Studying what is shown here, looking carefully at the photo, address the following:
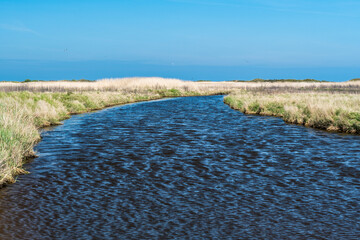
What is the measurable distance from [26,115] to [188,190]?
12.8 m

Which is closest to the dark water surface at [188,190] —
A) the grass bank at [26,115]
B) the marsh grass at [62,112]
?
the grass bank at [26,115]

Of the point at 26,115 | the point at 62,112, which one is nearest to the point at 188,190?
the point at 26,115

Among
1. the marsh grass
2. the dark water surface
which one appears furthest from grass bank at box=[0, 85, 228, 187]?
the dark water surface

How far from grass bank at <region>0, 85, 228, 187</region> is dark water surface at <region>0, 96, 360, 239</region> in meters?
0.50

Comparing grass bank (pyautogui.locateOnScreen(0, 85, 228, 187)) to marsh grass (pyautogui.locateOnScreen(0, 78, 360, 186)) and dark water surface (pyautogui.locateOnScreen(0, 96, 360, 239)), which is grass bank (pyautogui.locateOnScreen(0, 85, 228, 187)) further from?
dark water surface (pyautogui.locateOnScreen(0, 96, 360, 239))

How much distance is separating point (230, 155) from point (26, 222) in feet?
25.6

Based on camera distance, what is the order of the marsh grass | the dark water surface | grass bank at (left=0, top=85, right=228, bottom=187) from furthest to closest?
the marsh grass < grass bank at (left=0, top=85, right=228, bottom=187) < the dark water surface

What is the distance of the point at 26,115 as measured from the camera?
19281mm

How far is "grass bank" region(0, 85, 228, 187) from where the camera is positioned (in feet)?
34.3

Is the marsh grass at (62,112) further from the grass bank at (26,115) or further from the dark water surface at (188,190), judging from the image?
the dark water surface at (188,190)

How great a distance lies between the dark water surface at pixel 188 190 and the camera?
6.94m

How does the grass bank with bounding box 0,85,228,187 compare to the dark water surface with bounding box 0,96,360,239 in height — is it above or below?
above

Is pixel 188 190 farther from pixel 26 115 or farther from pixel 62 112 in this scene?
pixel 62 112

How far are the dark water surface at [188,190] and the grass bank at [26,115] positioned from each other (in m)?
0.50
